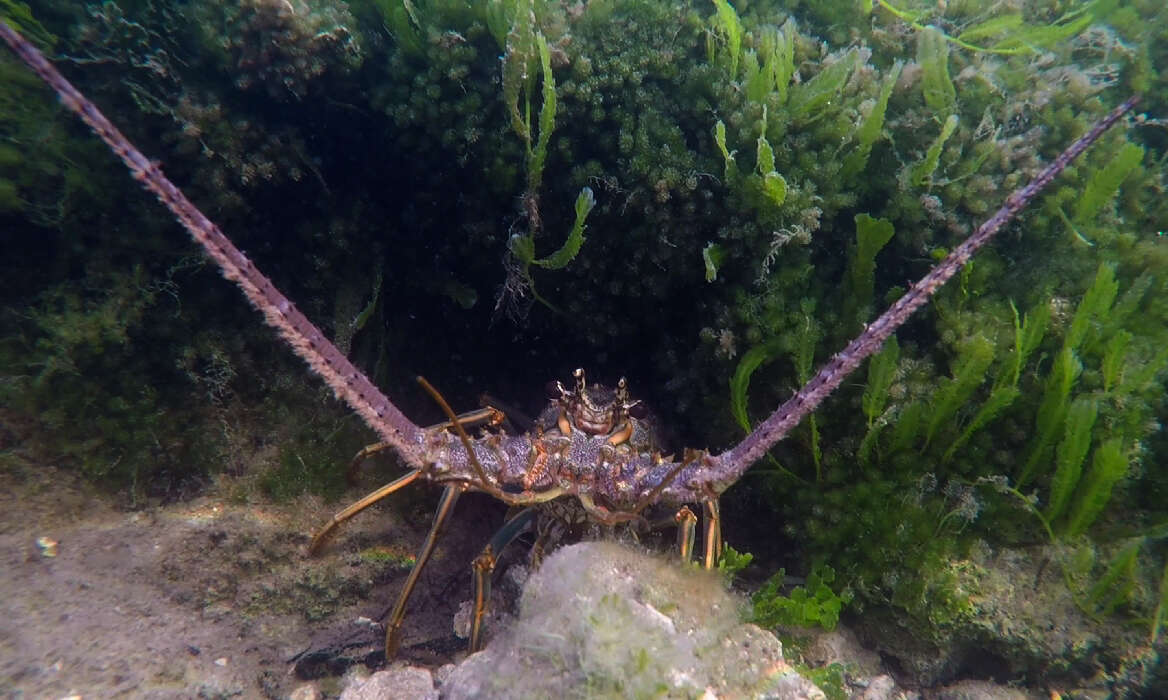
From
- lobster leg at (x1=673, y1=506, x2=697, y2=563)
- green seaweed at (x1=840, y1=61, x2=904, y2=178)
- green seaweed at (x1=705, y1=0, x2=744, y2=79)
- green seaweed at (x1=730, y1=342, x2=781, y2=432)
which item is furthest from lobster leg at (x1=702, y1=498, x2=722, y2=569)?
green seaweed at (x1=705, y1=0, x2=744, y2=79)

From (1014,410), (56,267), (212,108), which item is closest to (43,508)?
(56,267)

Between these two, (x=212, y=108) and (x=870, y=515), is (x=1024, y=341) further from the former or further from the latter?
(x=212, y=108)

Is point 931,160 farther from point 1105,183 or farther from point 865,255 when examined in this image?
point 1105,183

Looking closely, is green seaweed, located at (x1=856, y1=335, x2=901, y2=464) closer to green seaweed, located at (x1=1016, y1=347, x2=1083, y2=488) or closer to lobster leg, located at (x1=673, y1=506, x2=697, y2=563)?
green seaweed, located at (x1=1016, y1=347, x2=1083, y2=488)

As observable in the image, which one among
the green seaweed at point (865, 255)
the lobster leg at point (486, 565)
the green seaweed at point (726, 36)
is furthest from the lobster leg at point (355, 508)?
the green seaweed at point (726, 36)

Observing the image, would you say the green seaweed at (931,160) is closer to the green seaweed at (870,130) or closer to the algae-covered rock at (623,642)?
the green seaweed at (870,130)

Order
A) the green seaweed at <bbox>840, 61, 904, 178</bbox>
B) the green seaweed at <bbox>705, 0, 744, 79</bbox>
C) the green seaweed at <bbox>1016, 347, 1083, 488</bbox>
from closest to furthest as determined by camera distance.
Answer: the green seaweed at <bbox>1016, 347, 1083, 488</bbox>, the green seaweed at <bbox>840, 61, 904, 178</bbox>, the green seaweed at <bbox>705, 0, 744, 79</bbox>

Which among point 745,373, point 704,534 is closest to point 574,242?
point 745,373
